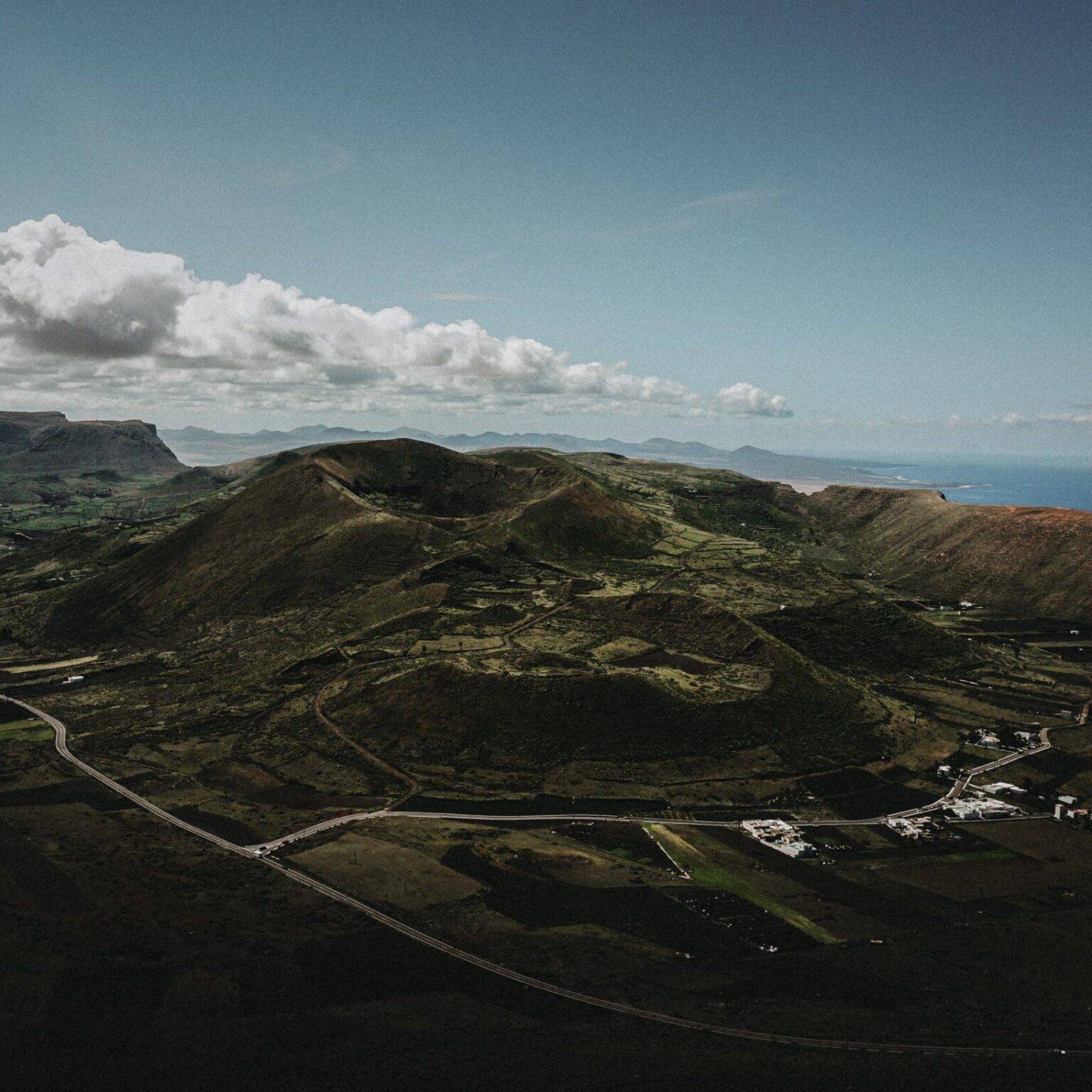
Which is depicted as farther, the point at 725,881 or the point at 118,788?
the point at 118,788

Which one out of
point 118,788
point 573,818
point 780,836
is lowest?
point 118,788

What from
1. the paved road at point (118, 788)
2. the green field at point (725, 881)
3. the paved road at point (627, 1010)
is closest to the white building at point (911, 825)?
the green field at point (725, 881)

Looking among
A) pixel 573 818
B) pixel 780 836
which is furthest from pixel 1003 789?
pixel 573 818

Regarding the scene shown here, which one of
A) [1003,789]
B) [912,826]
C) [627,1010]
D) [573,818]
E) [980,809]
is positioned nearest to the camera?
[627,1010]

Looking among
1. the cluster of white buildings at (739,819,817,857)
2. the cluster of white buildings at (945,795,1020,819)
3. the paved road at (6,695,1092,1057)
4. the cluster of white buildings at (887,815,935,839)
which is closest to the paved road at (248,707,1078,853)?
the cluster of white buildings at (887,815,935,839)

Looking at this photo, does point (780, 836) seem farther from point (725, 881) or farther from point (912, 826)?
point (912, 826)

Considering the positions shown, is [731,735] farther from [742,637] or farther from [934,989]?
[934,989]

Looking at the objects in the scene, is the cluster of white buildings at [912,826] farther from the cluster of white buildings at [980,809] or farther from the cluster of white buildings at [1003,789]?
the cluster of white buildings at [1003,789]

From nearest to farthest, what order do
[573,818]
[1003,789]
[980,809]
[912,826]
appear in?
1. [912,826]
2. [573,818]
3. [980,809]
4. [1003,789]
